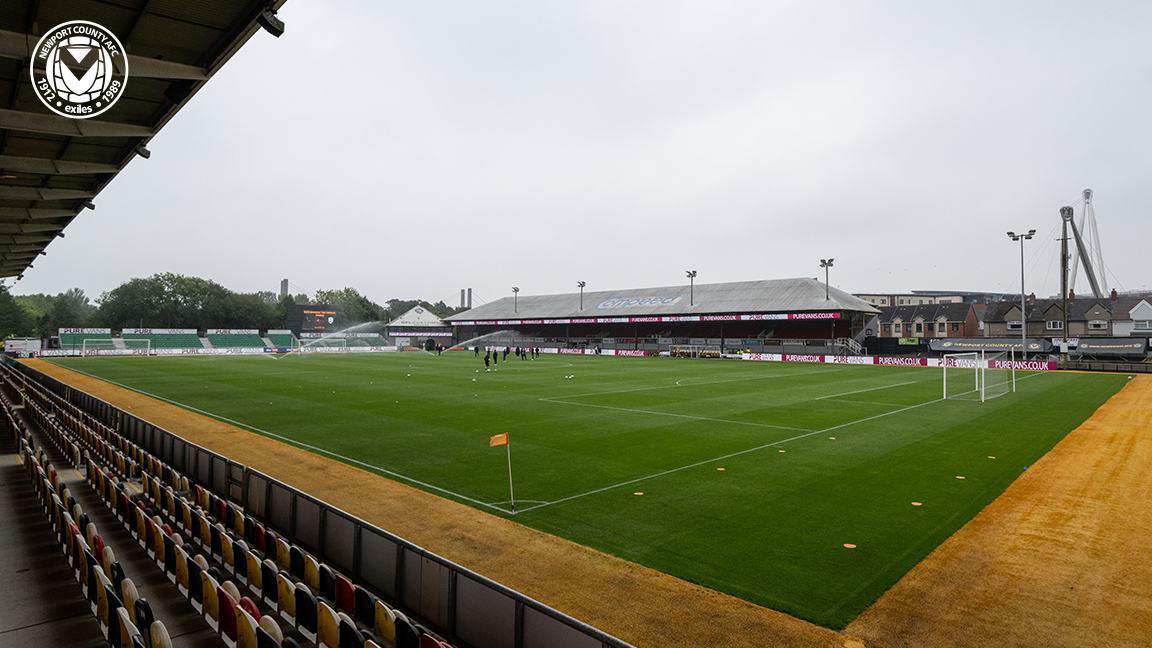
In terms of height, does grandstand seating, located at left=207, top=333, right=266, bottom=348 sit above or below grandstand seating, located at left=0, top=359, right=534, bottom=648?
above

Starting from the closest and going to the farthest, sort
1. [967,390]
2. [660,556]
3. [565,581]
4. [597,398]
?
[565,581] → [660,556] → [597,398] → [967,390]

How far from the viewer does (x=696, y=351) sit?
221 feet

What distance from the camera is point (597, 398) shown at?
26391 millimetres

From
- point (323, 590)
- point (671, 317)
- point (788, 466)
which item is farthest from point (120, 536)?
point (671, 317)

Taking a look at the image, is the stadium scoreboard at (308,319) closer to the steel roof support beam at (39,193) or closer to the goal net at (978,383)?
the steel roof support beam at (39,193)

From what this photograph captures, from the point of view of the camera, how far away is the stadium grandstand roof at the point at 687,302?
64562 millimetres

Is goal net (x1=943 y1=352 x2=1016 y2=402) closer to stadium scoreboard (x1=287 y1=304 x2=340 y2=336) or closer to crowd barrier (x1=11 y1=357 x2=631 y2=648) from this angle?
crowd barrier (x1=11 y1=357 x2=631 y2=648)

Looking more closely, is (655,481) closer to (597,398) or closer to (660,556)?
(660,556)

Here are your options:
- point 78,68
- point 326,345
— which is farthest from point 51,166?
point 326,345

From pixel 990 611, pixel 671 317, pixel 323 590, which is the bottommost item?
pixel 990 611

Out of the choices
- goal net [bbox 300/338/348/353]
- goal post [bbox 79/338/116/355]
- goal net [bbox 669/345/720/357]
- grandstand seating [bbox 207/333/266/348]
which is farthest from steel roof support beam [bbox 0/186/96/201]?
grandstand seating [bbox 207/333/266/348]

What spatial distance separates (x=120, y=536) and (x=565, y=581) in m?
6.80

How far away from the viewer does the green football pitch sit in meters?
8.37

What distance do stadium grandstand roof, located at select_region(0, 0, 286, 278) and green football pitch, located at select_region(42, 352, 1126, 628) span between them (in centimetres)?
853
